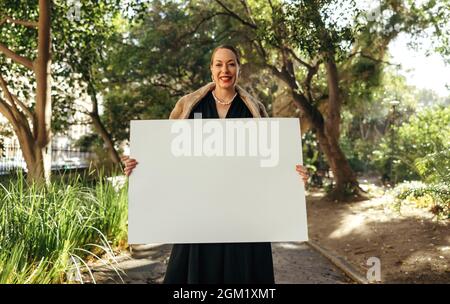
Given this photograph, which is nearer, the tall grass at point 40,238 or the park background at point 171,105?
the tall grass at point 40,238

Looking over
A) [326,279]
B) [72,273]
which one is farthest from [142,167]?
[326,279]

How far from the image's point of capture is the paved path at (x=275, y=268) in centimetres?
476

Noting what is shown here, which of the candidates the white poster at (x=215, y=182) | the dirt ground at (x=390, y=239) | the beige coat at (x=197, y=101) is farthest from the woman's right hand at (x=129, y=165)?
the dirt ground at (x=390, y=239)

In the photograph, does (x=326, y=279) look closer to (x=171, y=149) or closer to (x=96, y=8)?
(x=171, y=149)

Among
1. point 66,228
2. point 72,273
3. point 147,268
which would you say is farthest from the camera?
point 147,268

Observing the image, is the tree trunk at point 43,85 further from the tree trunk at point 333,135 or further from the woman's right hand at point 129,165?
the tree trunk at point 333,135

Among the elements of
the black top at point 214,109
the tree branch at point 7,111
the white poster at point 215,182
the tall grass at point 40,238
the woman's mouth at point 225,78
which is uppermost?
the tree branch at point 7,111

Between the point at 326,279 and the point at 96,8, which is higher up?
the point at 96,8

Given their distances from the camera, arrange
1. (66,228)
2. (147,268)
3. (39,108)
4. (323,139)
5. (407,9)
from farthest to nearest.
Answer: (323,139)
(407,9)
(39,108)
(147,268)
(66,228)

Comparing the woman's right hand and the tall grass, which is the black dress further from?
the tall grass

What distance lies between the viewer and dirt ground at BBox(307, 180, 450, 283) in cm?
553

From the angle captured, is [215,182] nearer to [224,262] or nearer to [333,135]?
[224,262]

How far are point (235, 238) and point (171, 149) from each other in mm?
673

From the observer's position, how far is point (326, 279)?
17.9 ft
